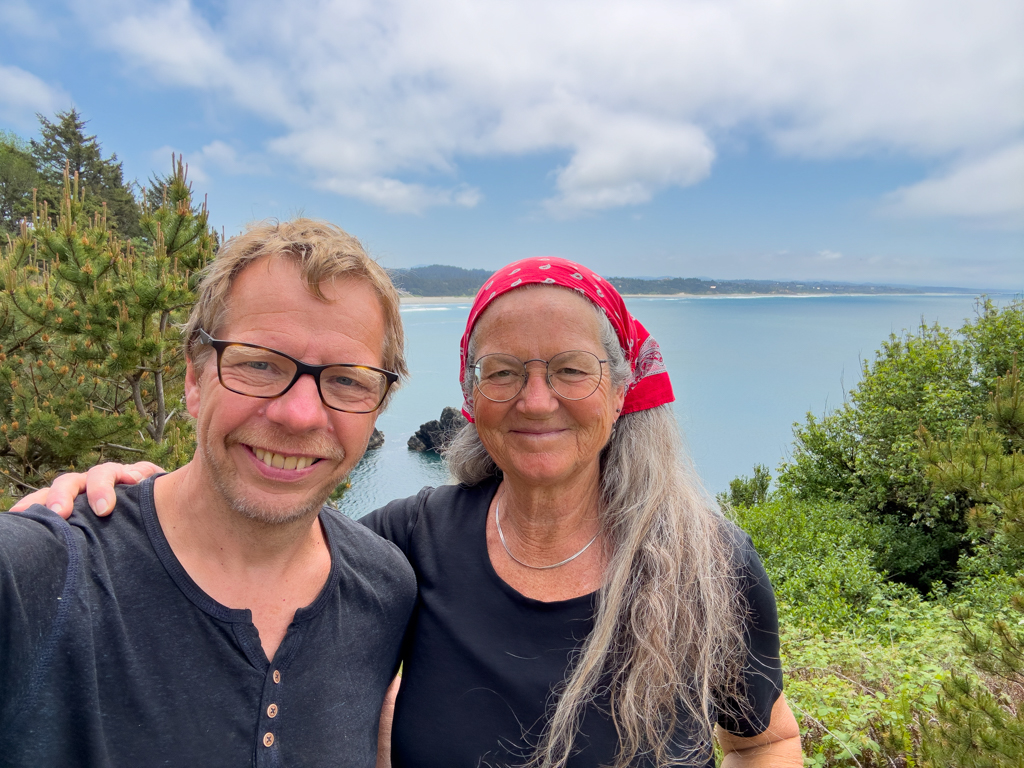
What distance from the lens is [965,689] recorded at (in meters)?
2.92

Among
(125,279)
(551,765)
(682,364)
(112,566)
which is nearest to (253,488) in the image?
(112,566)

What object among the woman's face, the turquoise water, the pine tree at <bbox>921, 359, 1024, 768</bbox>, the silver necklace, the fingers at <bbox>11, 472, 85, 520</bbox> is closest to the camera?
the fingers at <bbox>11, 472, 85, 520</bbox>

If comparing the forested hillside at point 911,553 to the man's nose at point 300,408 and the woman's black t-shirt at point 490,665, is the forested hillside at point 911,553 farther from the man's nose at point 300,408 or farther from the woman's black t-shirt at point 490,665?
the man's nose at point 300,408

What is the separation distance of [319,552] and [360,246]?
960mm

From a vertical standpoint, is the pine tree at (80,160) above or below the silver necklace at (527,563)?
above

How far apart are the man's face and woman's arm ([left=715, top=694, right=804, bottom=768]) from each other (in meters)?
1.65

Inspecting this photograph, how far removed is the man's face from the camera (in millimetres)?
1506

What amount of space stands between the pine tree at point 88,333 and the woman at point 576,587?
6628 mm

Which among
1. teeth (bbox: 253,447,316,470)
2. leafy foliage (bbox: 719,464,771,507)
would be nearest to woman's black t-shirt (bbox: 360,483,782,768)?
teeth (bbox: 253,447,316,470)


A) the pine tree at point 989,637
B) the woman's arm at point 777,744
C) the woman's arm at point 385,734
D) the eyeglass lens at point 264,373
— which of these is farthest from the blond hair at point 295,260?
the pine tree at point 989,637

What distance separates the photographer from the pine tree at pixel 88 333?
23.8ft

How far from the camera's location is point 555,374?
6.03ft

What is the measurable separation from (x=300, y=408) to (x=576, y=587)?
1.07 m

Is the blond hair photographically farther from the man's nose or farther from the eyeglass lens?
the man's nose
